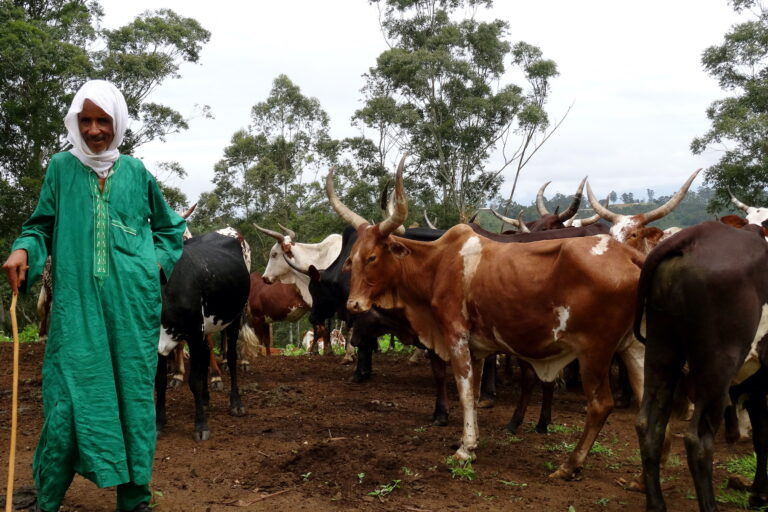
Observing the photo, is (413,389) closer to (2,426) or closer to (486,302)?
(486,302)

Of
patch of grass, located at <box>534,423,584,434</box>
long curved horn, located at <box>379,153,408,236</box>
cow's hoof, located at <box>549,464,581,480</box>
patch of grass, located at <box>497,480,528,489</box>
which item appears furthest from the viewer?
patch of grass, located at <box>534,423,584,434</box>

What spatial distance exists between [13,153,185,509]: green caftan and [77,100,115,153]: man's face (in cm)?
15

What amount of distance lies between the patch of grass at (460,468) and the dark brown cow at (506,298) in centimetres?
6

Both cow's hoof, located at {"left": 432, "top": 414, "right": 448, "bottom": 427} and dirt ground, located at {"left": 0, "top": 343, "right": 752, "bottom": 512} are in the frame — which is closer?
dirt ground, located at {"left": 0, "top": 343, "right": 752, "bottom": 512}

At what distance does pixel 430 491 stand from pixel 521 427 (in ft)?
7.44

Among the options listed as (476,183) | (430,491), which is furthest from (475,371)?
(476,183)

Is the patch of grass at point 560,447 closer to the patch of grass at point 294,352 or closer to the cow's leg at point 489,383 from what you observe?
the cow's leg at point 489,383

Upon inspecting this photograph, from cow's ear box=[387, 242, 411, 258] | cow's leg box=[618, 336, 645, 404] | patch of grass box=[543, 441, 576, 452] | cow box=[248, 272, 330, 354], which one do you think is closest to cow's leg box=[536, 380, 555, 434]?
patch of grass box=[543, 441, 576, 452]

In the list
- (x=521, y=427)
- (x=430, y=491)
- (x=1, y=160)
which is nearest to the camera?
(x=430, y=491)

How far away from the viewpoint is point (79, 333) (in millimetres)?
3721

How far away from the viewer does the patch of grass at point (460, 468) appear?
5.21m

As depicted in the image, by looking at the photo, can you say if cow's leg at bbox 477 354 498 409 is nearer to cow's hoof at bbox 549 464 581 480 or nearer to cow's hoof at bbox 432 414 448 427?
cow's hoof at bbox 432 414 448 427

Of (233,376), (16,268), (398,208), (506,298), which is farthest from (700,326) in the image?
(233,376)

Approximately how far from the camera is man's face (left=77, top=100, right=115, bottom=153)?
152 inches
